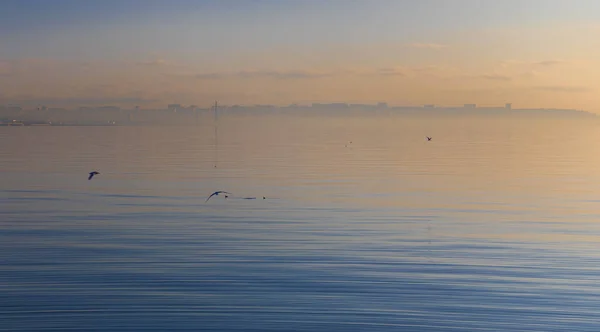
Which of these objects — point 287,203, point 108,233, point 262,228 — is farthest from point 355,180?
point 108,233

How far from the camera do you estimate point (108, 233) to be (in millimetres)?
33594

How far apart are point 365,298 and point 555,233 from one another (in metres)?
16.4

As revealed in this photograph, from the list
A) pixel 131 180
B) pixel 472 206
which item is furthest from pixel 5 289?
pixel 131 180

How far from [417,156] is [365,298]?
74.8 metres

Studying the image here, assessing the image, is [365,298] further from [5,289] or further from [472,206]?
[472,206]

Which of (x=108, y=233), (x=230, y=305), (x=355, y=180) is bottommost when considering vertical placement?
(x=230, y=305)

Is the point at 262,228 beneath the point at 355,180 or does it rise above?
beneath

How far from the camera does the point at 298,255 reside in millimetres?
28469

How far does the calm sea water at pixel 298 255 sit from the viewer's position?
20.3m

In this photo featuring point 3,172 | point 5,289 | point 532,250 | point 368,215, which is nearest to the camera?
point 5,289

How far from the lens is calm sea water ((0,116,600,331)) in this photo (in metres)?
A: 20.3

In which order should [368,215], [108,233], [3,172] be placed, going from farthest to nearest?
1. [3,172]
2. [368,215]
3. [108,233]

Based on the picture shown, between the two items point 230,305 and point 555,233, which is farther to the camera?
point 555,233

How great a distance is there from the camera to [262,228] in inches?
1394
